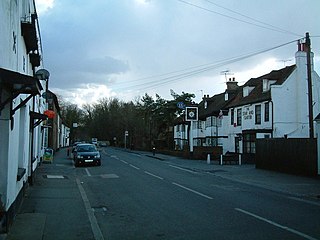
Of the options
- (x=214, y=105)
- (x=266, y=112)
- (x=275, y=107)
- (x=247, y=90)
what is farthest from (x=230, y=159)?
(x=214, y=105)

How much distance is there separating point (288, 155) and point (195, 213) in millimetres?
16271

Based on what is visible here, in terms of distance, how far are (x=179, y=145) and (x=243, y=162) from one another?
30341mm

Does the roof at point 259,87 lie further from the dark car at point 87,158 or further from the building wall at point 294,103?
the dark car at point 87,158

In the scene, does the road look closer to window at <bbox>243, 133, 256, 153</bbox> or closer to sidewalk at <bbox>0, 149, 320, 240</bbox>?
sidewalk at <bbox>0, 149, 320, 240</bbox>

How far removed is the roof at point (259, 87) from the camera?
125 feet

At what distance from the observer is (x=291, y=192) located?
16.2 meters

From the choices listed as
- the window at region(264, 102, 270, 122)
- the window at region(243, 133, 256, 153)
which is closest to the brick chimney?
the window at region(264, 102, 270, 122)

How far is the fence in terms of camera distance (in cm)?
2279

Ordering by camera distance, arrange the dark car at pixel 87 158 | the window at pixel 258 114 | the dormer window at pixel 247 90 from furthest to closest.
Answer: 1. the dormer window at pixel 247 90
2. the window at pixel 258 114
3. the dark car at pixel 87 158

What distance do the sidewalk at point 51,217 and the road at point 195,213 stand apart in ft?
0.98

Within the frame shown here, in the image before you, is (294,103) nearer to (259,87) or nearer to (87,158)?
(259,87)

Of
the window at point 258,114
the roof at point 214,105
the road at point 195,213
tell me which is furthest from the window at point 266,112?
the road at point 195,213

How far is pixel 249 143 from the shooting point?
Result: 128ft

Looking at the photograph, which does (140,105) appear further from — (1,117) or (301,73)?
(1,117)
